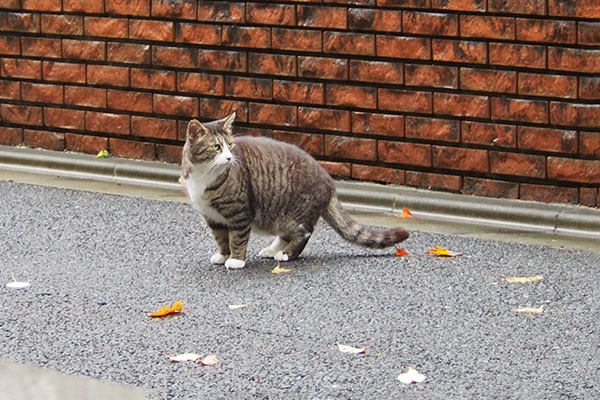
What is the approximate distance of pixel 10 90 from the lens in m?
11.8

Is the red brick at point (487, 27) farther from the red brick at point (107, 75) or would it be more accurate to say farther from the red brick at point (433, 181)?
the red brick at point (107, 75)

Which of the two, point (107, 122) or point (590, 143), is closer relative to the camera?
point (590, 143)

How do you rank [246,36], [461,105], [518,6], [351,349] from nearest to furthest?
[351,349]
[518,6]
[461,105]
[246,36]

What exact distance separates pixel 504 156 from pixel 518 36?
0.85 meters

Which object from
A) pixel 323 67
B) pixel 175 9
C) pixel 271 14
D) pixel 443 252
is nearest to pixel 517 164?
pixel 443 252

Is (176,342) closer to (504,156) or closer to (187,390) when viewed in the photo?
(187,390)

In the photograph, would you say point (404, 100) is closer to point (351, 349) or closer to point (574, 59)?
point (574, 59)

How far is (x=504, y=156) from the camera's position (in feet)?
32.2

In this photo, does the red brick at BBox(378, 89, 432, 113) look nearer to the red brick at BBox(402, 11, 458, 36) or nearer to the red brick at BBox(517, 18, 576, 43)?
the red brick at BBox(402, 11, 458, 36)

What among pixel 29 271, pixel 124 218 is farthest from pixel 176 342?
pixel 124 218

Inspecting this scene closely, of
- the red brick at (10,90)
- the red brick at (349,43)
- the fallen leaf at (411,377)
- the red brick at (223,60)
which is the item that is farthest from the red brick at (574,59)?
the red brick at (10,90)

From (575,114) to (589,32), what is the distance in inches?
22.3

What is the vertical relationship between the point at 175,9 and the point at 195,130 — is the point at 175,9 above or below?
above

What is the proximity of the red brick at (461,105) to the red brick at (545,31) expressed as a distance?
544 mm
